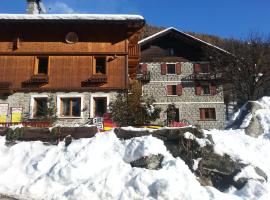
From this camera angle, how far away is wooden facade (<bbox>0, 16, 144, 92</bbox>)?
69.9 feet

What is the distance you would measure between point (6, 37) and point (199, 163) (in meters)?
14.9

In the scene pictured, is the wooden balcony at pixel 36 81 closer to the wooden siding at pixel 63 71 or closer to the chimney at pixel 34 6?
the wooden siding at pixel 63 71

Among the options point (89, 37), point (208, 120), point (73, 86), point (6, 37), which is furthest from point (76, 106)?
point (208, 120)

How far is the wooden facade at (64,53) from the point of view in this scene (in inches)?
838

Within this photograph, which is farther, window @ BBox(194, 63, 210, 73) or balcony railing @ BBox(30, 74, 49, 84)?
window @ BBox(194, 63, 210, 73)

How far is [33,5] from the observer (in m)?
25.1

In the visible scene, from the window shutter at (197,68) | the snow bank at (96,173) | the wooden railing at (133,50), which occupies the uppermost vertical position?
the window shutter at (197,68)

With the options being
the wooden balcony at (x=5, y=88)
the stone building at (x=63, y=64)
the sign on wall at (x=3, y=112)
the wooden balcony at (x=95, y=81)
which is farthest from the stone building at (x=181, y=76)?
the sign on wall at (x=3, y=112)

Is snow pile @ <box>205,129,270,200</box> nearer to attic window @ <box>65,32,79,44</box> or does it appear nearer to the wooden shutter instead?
attic window @ <box>65,32,79,44</box>

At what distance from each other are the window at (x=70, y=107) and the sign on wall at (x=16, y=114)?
88.7 inches

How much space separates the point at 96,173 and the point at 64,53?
11409 millimetres

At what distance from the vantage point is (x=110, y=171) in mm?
11914

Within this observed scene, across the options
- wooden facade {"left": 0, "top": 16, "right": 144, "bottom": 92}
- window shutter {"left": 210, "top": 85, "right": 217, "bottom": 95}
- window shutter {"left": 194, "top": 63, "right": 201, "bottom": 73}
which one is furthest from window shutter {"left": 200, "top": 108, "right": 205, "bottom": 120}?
wooden facade {"left": 0, "top": 16, "right": 144, "bottom": 92}

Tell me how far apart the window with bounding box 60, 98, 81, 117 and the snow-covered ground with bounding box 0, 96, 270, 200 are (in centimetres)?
673
